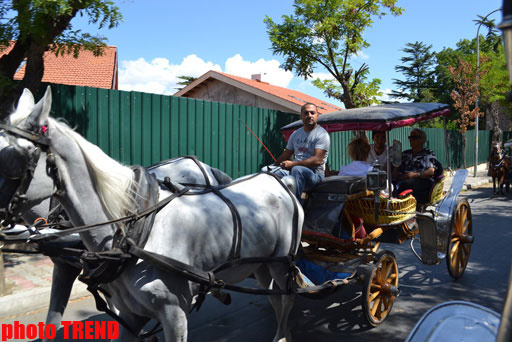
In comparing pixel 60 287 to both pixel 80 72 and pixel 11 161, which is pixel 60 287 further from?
pixel 80 72

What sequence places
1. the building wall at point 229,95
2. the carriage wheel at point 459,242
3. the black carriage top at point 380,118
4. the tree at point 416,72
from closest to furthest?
the black carriage top at point 380,118, the carriage wheel at point 459,242, the building wall at point 229,95, the tree at point 416,72

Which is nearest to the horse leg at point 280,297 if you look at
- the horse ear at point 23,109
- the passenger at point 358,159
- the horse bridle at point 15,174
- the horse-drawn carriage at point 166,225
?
the horse-drawn carriage at point 166,225

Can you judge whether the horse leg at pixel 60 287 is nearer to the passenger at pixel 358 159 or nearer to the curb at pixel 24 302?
the curb at pixel 24 302

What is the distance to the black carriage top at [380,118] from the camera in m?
4.48

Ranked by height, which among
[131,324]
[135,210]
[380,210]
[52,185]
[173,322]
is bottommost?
[131,324]

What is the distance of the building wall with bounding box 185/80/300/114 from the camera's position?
1878 centimetres

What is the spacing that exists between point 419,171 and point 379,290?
2.03m

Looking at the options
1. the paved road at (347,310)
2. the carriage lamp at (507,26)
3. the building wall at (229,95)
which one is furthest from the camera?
the building wall at (229,95)

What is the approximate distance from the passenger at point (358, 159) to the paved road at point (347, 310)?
1571 millimetres

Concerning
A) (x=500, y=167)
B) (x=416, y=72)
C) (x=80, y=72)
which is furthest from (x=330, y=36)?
(x=416, y=72)

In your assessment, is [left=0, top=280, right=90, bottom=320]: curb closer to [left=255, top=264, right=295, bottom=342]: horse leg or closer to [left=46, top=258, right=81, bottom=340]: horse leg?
[left=46, top=258, right=81, bottom=340]: horse leg

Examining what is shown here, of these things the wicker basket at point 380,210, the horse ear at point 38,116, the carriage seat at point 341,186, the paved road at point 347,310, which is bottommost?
the paved road at point 347,310

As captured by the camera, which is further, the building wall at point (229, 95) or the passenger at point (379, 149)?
the building wall at point (229, 95)

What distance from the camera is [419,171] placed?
18.5 ft
